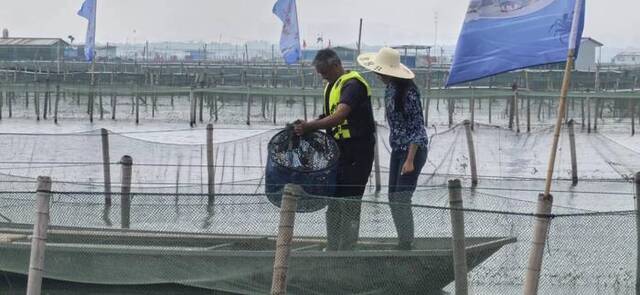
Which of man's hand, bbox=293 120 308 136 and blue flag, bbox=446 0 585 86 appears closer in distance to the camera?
blue flag, bbox=446 0 585 86

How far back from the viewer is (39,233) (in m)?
6.48

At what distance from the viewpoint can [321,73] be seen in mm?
7965

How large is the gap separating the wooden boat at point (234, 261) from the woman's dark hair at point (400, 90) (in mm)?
1193

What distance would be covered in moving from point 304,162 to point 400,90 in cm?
80

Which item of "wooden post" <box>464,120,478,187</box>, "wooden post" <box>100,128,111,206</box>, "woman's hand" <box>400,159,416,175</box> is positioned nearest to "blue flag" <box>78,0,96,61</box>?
"wooden post" <box>464,120,478,187</box>

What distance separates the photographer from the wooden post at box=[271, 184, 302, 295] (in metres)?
6.08

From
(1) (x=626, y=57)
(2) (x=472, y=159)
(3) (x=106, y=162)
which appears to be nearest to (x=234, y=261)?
(3) (x=106, y=162)

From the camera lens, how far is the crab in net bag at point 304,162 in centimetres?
783

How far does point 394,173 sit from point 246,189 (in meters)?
4.49

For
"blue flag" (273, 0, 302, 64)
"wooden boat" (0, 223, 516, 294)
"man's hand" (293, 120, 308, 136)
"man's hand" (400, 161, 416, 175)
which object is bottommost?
"wooden boat" (0, 223, 516, 294)

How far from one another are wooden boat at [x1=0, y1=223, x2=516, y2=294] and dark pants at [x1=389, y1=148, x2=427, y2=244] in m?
0.15

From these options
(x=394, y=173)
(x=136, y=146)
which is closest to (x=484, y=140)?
(x=136, y=146)

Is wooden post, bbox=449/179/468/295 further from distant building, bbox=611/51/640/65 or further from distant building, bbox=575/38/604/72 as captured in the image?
distant building, bbox=611/51/640/65

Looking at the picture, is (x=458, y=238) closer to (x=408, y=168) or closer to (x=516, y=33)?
(x=516, y=33)
